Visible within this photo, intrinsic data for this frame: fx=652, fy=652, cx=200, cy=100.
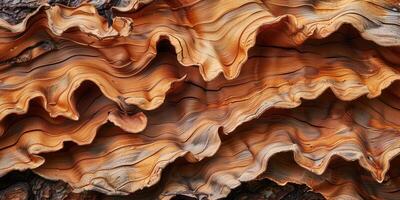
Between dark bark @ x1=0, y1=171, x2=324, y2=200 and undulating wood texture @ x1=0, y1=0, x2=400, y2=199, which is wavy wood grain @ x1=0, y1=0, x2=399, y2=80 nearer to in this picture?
undulating wood texture @ x1=0, y1=0, x2=400, y2=199

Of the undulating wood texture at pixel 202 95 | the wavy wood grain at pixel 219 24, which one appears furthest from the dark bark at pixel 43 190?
the wavy wood grain at pixel 219 24

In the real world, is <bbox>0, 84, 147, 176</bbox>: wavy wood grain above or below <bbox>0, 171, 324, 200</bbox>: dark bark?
above

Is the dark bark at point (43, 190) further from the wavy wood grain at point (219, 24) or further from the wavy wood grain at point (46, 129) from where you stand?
the wavy wood grain at point (219, 24)

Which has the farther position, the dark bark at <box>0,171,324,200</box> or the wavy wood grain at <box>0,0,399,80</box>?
the dark bark at <box>0,171,324,200</box>

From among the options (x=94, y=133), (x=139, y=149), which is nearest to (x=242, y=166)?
(x=139, y=149)

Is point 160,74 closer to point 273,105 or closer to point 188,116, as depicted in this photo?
point 188,116

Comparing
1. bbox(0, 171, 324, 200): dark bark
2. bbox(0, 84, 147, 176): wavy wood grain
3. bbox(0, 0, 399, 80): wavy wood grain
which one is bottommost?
bbox(0, 171, 324, 200): dark bark

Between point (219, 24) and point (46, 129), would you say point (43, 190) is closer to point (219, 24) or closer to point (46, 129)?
point (46, 129)

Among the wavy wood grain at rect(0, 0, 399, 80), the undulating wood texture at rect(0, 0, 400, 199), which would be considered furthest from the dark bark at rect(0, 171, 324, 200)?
the wavy wood grain at rect(0, 0, 399, 80)

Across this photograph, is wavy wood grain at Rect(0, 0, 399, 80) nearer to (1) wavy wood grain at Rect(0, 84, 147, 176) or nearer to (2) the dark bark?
(1) wavy wood grain at Rect(0, 84, 147, 176)
